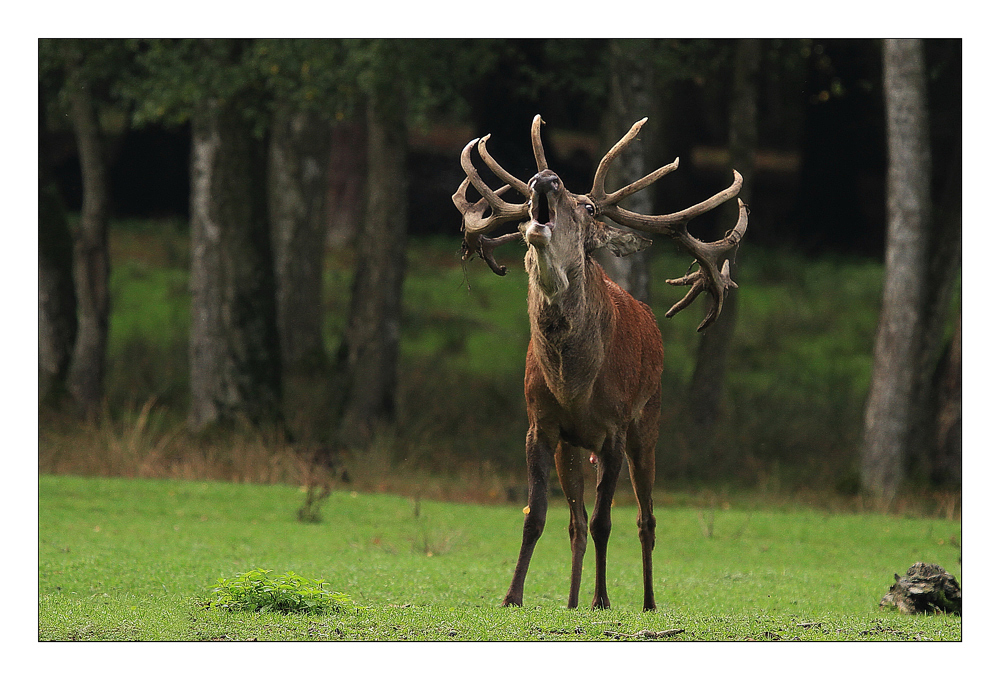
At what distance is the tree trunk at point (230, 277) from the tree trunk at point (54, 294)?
3677 millimetres

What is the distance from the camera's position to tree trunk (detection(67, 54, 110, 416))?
68.5ft

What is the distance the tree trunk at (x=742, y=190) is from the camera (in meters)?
19.3

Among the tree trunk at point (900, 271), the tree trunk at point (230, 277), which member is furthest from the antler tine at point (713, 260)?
the tree trunk at point (230, 277)

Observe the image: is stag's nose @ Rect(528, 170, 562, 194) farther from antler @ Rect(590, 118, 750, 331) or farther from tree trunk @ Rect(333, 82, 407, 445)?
tree trunk @ Rect(333, 82, 407, 445)

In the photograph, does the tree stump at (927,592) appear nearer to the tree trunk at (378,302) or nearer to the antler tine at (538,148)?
the antler tine at (538,148)

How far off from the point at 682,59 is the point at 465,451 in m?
7.20

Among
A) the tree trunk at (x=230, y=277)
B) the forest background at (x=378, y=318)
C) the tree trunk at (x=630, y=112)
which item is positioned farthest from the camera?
the tree trunk at (x=230, y=277)

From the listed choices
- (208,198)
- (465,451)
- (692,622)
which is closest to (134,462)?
(208,198)

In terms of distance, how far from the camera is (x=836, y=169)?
115 feet

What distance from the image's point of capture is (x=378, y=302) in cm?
1966

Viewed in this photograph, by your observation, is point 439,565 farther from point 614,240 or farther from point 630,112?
point 630,112

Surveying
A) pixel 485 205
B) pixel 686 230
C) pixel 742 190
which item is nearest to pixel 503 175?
pixel 485 205

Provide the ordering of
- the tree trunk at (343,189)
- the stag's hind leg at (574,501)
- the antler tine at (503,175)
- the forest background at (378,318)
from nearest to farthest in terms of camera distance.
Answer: the antler tine at (503,175) < the stag's hind leg at (574,501) < the forest background at (378,318) < the tree trunk at (343,189)

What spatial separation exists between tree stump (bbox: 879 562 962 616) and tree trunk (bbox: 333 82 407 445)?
10959 millimetres
